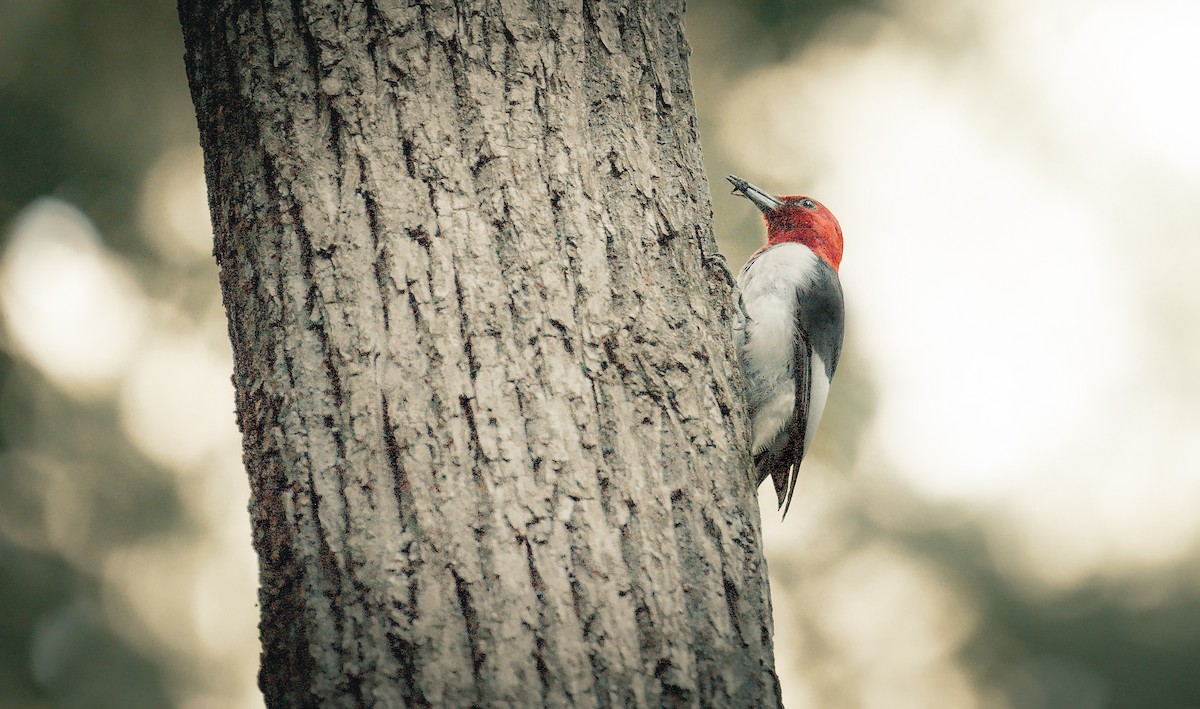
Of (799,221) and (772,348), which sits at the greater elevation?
(799,221)

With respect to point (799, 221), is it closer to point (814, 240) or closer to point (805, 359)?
point (814, 240)

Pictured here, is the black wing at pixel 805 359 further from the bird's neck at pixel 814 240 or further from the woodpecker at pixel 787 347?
the bird's neck at pixel 814 240

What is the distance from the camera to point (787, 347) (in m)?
2.72

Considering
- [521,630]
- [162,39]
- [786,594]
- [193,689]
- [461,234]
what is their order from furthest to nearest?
[786,594]
[193,689]
[162,39]
[461,234]
[521,630]

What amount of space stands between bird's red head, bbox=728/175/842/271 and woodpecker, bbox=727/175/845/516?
7 centimetres

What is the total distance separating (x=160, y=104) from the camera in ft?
13.2

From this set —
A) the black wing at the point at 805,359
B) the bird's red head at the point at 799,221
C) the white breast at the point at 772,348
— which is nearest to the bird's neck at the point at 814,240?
the bird's red head at the point at 799,221

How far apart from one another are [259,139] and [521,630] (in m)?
0.86

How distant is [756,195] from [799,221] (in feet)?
0.76

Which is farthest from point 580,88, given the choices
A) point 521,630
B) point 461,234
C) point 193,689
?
point 193,689

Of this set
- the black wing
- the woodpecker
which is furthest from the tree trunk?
the black wing

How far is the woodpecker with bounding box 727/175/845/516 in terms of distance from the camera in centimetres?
269

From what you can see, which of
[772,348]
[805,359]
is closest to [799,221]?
[805,359]

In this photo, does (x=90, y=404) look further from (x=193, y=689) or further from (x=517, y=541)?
(x=517, y=541)
